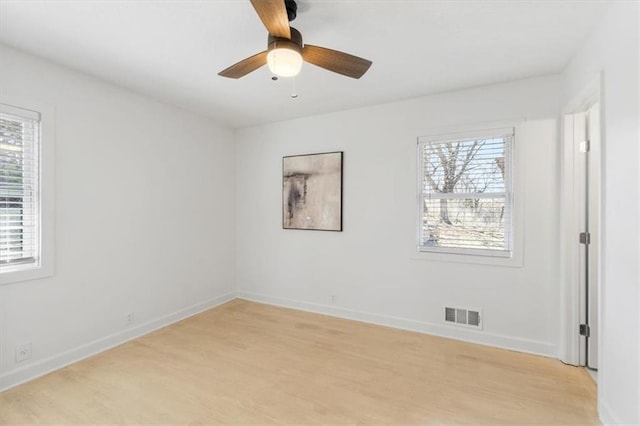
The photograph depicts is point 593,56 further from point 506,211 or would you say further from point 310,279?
point 310,279

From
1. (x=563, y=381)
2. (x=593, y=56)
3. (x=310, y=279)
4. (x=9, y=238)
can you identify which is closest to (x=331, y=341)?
(x=310, y=279)

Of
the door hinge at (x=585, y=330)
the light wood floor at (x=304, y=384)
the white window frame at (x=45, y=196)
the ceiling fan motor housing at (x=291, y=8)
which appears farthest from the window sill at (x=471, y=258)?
the white window frame at (x=45, y=196)

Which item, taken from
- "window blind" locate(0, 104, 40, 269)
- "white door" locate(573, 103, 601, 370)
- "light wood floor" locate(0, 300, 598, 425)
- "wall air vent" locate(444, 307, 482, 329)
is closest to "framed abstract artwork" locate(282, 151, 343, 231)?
"light wood floor" locate(0, 300, 598, 425)

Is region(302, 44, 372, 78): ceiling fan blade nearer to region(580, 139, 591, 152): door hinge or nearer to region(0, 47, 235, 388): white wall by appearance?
region(580, 139, 591, 152): door hinge

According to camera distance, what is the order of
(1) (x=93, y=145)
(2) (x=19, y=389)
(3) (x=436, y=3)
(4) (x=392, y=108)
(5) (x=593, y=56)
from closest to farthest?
1. (3) (x=436, y=3)
2. (5) (x=593, y=56)
3. (2) (x=19, y=389)
4. (1) (x=93, y=145)
5. (4) (x=392, y=108)

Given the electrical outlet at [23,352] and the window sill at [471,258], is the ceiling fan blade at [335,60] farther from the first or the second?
the electrical outlet at [23,352]

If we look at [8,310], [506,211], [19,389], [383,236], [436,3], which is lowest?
[19,389]

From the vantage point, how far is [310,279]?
3947 millimetres

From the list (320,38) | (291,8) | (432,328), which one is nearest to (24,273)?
(291,8)

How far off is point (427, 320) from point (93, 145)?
3.76 m

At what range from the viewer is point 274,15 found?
1501mm

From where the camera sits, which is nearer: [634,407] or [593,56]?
[634,407]

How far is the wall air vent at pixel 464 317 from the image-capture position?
3.01 meters

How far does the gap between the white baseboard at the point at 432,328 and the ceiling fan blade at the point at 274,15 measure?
9.86 feet
